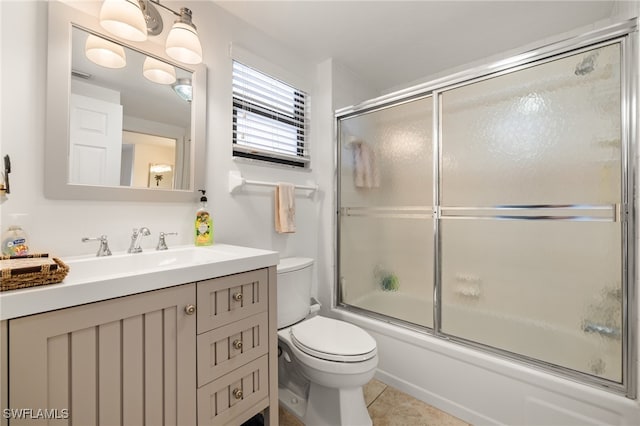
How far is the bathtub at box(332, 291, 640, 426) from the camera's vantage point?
1201 mm

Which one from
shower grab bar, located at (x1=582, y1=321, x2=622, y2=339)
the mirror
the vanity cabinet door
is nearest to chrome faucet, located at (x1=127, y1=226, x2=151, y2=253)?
the mirror

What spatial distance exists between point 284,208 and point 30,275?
1.27m

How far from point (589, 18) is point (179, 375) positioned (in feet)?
9.22

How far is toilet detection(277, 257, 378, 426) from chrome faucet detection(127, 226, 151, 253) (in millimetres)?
676

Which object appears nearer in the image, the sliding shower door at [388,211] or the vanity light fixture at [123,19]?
the vanity light fixture at [123,19]

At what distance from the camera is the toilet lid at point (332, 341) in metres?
1.28

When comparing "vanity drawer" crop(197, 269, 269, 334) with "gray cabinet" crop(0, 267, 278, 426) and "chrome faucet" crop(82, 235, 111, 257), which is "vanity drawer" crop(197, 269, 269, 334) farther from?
"chrome faucet" crop(82, 235, 111, 257)

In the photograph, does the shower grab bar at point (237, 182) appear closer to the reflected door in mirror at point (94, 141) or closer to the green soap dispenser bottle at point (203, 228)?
the green soap dispenser bottle at point (203, 228)

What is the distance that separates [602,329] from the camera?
1.24 meters

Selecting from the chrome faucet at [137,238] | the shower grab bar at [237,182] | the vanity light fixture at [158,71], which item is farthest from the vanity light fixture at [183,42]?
the chrome faucet at [137,238]

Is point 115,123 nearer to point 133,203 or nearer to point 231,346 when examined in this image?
point 133,203

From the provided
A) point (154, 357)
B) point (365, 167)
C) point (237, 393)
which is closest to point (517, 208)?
point (365, 167)

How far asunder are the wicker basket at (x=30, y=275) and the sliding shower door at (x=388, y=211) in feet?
5.54

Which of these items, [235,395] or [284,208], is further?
[284,208]
